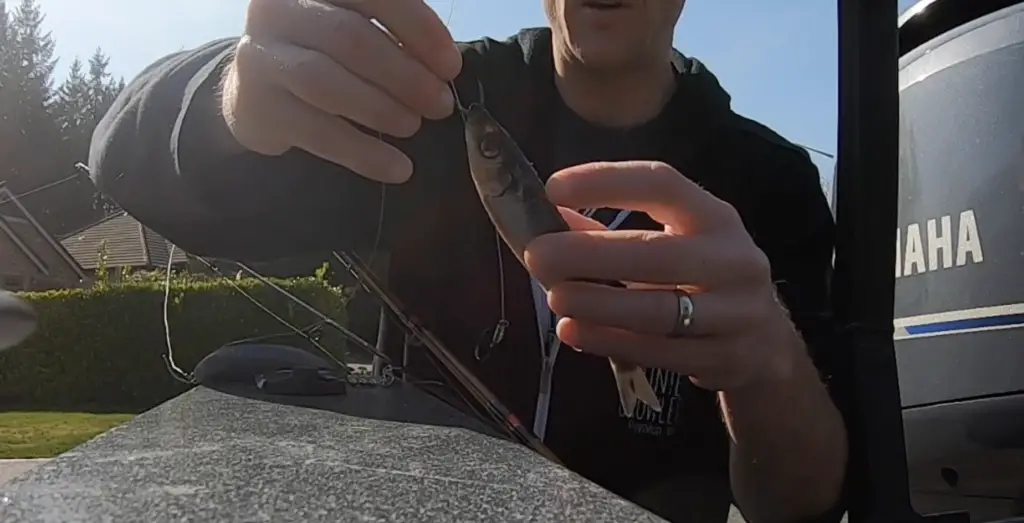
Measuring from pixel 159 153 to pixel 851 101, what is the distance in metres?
0.95

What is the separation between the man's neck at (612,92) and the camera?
184 cm

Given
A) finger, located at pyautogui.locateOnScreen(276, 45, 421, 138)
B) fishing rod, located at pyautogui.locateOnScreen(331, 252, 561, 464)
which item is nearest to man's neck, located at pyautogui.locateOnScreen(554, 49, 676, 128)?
fishing rod, located at pyautogui.locateOnScreen(331, 252, 561, 464)

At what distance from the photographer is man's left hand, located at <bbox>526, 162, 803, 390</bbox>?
0.99 m

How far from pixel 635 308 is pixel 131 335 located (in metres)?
2.05

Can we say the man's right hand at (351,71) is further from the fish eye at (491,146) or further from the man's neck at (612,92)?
the man's neck at (612,92)

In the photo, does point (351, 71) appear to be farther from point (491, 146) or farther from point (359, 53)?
point (491, 146)

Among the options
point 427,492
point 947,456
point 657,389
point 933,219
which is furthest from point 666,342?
point 933,219

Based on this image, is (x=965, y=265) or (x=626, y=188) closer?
(x=626, y=188)

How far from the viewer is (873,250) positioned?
1226mm

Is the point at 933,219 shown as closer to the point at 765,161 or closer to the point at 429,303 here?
the point at 765,161

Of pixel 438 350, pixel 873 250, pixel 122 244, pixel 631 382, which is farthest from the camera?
pixel 122 244

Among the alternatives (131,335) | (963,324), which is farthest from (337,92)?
(131,335)

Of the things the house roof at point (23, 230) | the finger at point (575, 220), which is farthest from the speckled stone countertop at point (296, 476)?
the house roof at point (23, 230)

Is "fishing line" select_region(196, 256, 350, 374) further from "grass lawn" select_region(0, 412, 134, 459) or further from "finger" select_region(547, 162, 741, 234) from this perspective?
"finger" select_region(547, 162, 741, 234)
